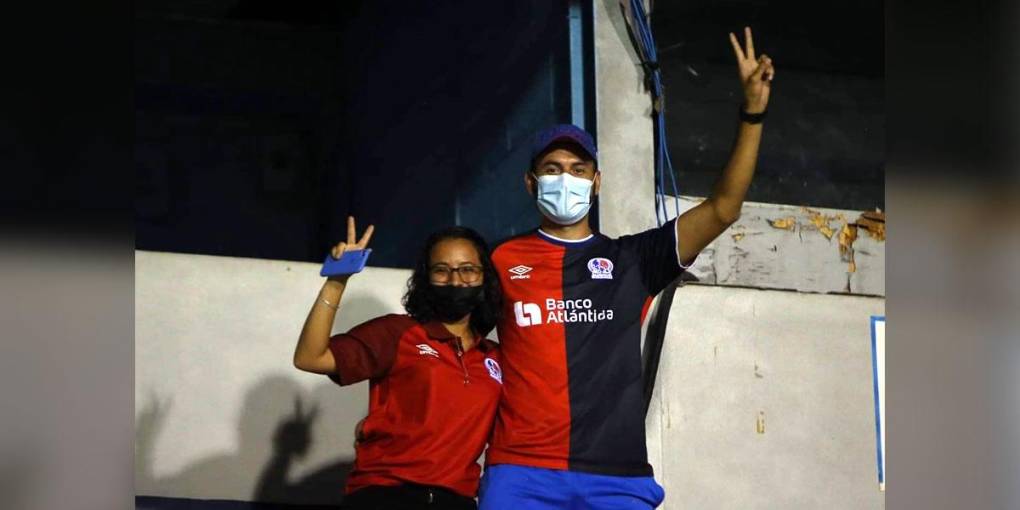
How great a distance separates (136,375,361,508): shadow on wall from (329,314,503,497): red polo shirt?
1.25 meters

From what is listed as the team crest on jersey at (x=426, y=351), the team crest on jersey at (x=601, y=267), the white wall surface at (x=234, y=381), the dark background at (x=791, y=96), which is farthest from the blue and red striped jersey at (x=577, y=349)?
the dark background at (x=791, y=96)

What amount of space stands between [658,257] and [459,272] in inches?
18.7

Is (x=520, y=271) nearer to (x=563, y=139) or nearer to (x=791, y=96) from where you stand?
(x=563, y=139)

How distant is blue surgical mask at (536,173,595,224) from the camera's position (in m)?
3.60

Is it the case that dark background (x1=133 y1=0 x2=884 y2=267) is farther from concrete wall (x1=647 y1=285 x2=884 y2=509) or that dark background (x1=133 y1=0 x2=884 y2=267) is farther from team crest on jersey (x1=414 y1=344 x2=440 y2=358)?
team crest on jersey (x1=414 y1=344 x2=440 y2=358)

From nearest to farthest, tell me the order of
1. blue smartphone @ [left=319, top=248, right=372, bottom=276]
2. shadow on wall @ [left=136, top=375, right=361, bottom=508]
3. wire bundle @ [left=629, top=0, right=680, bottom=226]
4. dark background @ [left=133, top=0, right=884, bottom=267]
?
blue smartphone @ [left=319, top=248, right=372, bottom=276]
shadow on wall @ [left=136, top=375, right=361, bottom=508]
wire bundle @ [left=629, top=0, right=680, bottom=226]
dark background @ [left=133, top=0, right=884, bottom=267]

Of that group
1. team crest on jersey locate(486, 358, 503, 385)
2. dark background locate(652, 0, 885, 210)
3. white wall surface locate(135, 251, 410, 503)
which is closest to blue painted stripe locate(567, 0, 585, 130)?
dark background locate(652, 0, 885, 210)

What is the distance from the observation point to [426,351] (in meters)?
3.56

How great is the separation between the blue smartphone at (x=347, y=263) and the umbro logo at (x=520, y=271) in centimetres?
41

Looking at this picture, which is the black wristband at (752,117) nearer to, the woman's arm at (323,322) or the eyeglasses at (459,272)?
the eyeglasses at (459,272)

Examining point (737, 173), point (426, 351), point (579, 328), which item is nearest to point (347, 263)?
point (426, 351)

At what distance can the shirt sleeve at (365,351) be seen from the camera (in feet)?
11.4

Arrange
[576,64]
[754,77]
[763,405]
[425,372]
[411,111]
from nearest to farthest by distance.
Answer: [754,77]
[425,372]
[763,405]
[576,64]
[411,111]

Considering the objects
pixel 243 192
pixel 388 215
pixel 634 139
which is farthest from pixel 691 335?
pixel 243 192
